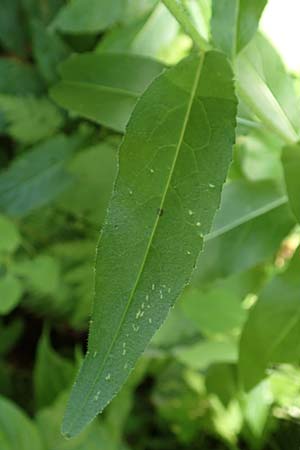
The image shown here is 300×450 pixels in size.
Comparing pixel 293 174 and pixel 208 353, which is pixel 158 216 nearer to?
pixel 293 174

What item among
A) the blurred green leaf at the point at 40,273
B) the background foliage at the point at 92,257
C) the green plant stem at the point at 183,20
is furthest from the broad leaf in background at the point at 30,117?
the green plant stem at the point at 183,20

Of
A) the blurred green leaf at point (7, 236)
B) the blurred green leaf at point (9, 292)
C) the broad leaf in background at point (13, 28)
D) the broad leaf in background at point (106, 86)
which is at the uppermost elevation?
the broad leaf in background at point (106, 86)

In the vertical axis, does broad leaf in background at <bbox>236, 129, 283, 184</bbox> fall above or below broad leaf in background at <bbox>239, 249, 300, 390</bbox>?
above

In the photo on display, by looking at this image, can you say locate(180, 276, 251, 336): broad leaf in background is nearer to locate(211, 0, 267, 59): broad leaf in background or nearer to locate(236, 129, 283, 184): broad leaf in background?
locate(236, 129, 283, 184): broad leaf in background

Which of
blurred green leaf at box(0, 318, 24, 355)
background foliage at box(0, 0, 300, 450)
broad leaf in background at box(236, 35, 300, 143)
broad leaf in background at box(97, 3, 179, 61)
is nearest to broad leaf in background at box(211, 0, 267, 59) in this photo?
broad leaf in background at box(236, 35, 300, 143)

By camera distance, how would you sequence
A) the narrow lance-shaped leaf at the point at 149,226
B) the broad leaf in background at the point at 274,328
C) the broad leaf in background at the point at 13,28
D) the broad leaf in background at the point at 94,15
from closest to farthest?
the narrow lance-shaped leaf at the point at 149,226
the broad leaf in background at the point at 274,328
the broad leaf in background at the point at 94,15
the broad leaf in background at the point at 13,28


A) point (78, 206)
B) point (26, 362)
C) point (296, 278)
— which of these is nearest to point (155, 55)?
point (78, 206)

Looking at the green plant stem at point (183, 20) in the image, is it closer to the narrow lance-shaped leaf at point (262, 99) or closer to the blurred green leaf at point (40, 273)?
the narrow lance-shaped leaf at point (262, 99)

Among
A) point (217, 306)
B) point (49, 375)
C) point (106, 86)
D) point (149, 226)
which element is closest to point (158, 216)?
point (149, 226)
